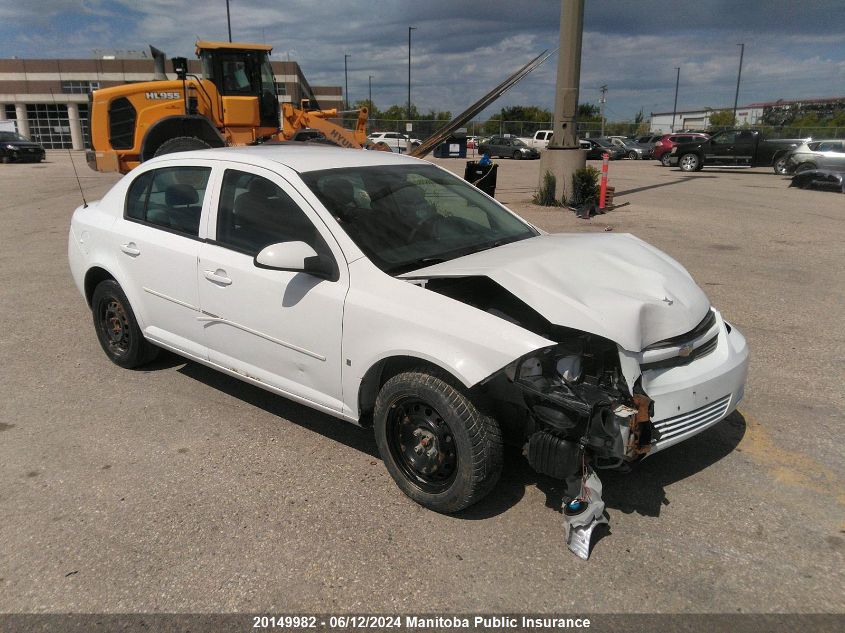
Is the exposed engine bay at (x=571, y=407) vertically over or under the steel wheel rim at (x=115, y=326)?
over

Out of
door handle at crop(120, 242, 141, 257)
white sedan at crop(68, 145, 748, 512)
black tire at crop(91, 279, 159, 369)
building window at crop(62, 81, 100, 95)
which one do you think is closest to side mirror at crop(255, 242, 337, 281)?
white sedan at crop(68, 145, 748, 512)

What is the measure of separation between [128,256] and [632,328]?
3483mm

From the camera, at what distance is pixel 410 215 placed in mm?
3885

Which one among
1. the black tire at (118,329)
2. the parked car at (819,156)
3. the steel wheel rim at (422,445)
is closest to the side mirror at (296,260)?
the steel wheel rim at (422,445)

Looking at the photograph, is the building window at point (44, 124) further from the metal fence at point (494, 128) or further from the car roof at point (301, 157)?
the car roof at point (301, 157)

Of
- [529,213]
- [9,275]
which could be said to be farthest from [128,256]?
[529,213]

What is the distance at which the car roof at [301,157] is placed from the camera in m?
3.87

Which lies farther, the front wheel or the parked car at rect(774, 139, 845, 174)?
the front wheel

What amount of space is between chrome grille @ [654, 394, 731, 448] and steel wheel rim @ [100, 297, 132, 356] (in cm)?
376

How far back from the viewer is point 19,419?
416cm

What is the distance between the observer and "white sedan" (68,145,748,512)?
287 centimetres

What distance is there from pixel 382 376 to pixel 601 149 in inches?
1512

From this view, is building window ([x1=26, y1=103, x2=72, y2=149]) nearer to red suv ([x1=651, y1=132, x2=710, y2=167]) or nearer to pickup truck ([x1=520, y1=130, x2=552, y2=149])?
pickup truck ([x1=520, y1=130, x2=552, y2=149])

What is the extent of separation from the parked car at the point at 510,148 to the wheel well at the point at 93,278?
3703 cm
